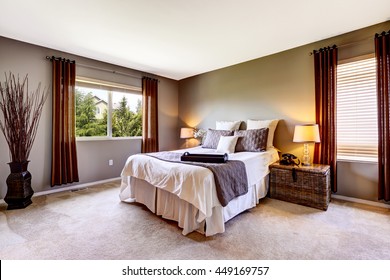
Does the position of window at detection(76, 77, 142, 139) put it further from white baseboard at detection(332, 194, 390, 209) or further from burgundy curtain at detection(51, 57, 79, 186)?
white baseboard at detection(332, 194, 390, 209)

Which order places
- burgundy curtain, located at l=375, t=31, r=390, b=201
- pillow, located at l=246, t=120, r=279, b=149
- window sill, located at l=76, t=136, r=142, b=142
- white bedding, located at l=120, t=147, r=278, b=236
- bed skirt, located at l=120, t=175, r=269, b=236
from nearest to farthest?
white bedding, located at l=120, t=147, r=278, b=236
bed skirt, located at l=120, t=175, r=269, b=236
burgundy curtain, located at l=375, t=31, r=390, b=201
pillow, located at l=246, t=120, r=279, b=149
window sill, located at l=76, t=136, r=142, b=142

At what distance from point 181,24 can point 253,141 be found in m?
2.05

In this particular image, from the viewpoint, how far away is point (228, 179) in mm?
2086

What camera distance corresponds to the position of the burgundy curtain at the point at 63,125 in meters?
3.23

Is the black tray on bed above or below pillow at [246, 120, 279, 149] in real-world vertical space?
below

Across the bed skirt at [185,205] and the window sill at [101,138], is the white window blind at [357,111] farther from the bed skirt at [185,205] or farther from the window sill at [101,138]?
the window sill at [101,138]

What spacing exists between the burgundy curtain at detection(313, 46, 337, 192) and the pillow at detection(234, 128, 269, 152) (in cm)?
79

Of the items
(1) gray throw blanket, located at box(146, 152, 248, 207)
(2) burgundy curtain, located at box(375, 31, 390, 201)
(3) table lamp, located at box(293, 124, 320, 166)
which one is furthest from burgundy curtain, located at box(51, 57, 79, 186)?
(2) burgundy curtain, located at box(375, 31, 390, 201)

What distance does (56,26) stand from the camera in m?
2.54

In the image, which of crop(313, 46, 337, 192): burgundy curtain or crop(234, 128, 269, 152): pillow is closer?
crop(313, 46, 337, 192): burgundy curtain

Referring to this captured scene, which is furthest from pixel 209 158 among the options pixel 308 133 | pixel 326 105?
pixel 326 105

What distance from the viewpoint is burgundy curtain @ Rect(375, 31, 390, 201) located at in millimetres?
2443

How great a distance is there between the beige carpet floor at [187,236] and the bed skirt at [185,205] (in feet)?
0.28

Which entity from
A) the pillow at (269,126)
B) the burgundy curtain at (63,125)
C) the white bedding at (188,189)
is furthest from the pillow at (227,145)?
the burgundy curtain at (63,125)
